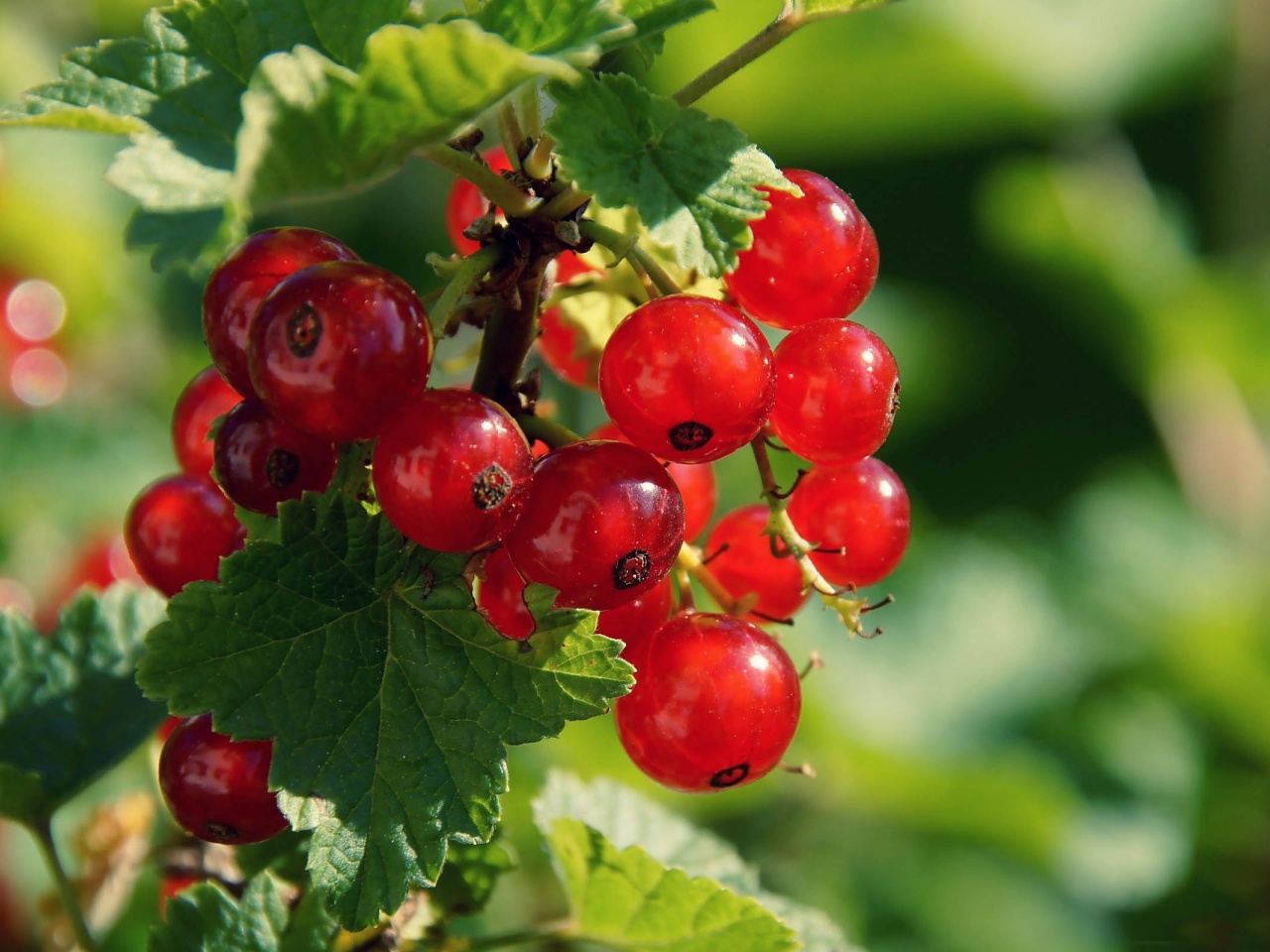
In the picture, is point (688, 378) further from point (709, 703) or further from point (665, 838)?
point (665, 838)

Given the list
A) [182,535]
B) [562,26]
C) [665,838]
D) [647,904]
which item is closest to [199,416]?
[182,535]

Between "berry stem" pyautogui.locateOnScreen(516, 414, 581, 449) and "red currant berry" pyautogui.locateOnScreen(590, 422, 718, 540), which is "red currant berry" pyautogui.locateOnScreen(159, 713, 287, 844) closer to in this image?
"berry stem" pyautogui.locateOnScreen(516, 414, 581, 449)

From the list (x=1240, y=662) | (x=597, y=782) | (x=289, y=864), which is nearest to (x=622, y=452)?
(x=289, y=864)

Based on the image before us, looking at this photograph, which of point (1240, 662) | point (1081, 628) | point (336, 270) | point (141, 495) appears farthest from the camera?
point (1081, 628)

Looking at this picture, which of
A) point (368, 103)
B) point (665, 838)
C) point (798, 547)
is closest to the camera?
point (368, 103)

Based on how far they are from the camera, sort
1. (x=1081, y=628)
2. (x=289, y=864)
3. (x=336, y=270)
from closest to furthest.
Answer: (x=336, y=270) → (x=289, y=864) → (x=1081, y=628)

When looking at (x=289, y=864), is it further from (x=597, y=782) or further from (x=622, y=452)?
(x=622, y=452)
